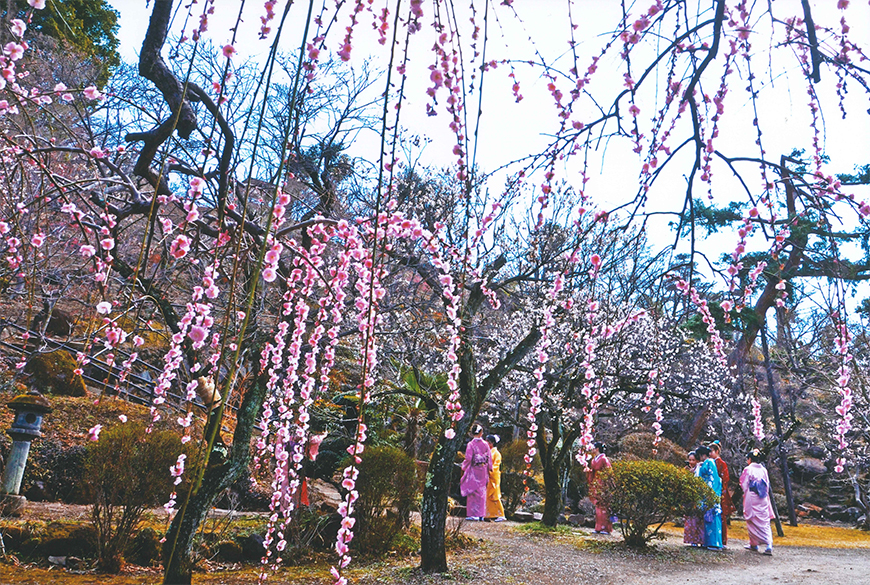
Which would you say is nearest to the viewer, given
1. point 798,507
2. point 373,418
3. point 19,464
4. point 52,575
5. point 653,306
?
point 653,306

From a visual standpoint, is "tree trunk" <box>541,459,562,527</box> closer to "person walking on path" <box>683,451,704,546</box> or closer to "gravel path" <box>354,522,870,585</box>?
"gravel path" <box>354,522,870,585</box>

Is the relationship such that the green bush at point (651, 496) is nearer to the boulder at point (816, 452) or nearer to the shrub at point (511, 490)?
the shrub at point (511, 490)

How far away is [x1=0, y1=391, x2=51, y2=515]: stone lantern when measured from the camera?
19.8 feet

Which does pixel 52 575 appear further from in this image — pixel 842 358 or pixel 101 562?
pixel 842 358

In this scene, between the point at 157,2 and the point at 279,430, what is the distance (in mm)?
3146

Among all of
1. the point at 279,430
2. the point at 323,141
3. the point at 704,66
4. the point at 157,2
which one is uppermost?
the point at 323,141

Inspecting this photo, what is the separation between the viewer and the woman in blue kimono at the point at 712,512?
28.1 ft

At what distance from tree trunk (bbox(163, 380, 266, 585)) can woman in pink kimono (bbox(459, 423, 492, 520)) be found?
250 inches

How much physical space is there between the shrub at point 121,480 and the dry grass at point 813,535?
30.5ft

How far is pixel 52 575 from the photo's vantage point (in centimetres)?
468

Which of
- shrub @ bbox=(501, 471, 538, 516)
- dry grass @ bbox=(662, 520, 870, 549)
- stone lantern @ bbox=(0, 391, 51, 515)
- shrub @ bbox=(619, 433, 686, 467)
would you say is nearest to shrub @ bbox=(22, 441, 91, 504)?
stone lantern @ bbox=(0, 391, 51, 515)

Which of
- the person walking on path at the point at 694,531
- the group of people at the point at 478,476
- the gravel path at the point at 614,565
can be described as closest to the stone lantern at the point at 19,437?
the gravel path at the point at 614,565

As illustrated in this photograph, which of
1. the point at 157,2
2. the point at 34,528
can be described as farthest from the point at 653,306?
the point at 34,528

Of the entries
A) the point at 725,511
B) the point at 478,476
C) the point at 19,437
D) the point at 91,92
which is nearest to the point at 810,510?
the point at 725,511
